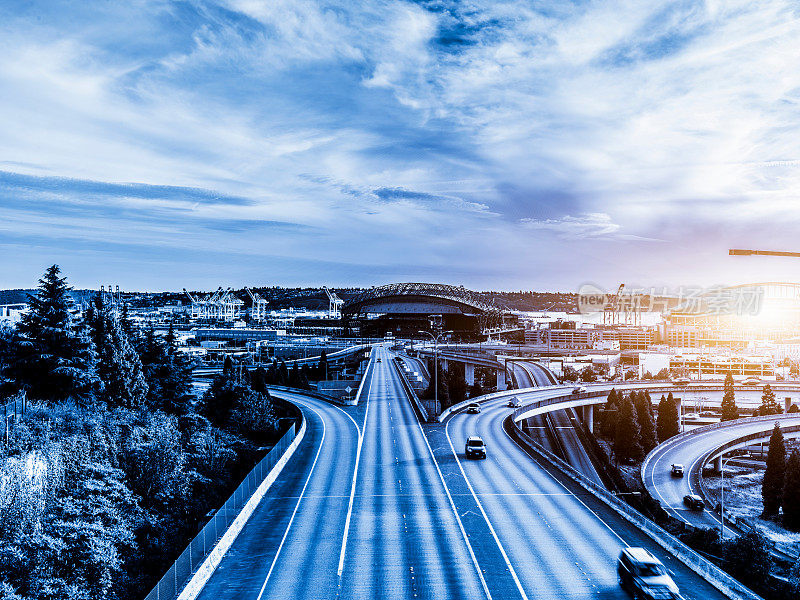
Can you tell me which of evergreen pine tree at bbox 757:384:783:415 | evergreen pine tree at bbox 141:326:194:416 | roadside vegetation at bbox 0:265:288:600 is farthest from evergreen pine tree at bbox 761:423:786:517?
evergreen pine tree at bbox 141:326:194:416

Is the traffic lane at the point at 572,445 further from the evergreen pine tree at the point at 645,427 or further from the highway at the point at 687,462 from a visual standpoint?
the evergreen pine tree at the point at 645,427

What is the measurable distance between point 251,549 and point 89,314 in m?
30.8

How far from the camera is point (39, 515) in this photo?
20.0 metres

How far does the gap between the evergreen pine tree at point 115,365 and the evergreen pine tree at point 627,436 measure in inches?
1955

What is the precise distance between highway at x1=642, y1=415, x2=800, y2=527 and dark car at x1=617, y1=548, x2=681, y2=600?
95.1ft

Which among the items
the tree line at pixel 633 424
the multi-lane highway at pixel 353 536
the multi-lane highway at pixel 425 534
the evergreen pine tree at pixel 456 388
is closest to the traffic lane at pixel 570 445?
the tree line at pixel 633 424

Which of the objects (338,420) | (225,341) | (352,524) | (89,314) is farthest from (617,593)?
(225,341)

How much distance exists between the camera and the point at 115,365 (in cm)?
3972

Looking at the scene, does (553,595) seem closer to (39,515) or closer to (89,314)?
(39,515)

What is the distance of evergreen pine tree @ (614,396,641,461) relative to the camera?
65.2m

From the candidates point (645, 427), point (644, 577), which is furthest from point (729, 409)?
point (644, 577)

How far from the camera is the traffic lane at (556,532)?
18388 mm

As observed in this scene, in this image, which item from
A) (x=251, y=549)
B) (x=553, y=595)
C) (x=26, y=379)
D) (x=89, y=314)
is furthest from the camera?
(x=89, y=314)

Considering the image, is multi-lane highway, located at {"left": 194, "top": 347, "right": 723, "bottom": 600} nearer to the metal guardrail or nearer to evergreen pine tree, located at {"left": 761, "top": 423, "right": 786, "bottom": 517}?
the metal guardrail
